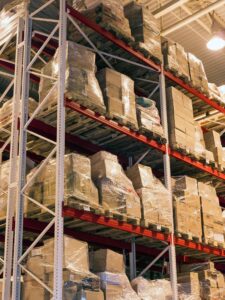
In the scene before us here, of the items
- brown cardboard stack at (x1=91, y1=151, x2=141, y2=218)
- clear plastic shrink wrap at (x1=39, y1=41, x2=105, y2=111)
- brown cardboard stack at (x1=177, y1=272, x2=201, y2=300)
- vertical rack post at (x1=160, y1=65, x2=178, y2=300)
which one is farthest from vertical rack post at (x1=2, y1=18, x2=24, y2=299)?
brown cardboard stack at (x1=177, y1=272, x2=201, y2=300)

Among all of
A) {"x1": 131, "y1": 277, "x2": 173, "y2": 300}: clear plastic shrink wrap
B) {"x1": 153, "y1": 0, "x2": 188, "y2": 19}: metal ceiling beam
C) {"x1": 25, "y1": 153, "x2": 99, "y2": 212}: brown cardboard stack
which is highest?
{"x1": 153, "y1": 0, "x2": 188, "y2": 19}: metal ceiling beam

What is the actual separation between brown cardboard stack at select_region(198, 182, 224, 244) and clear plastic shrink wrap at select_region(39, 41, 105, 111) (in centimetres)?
305

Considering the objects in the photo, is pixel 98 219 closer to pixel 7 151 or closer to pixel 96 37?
pixel 7 151

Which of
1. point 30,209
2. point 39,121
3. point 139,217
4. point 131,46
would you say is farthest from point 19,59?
point 139,217

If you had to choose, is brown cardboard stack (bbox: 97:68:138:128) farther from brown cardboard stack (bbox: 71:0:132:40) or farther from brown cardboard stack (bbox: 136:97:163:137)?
brown cardboard stack (bbox: 71:0:132:40)

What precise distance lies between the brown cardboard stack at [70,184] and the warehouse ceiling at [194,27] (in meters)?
5.76

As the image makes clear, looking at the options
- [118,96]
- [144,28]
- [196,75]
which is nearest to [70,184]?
[118,96]

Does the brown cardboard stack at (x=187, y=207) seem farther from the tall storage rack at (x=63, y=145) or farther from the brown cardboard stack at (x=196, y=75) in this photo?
the brown cardboard stack at (x=196, y=75)

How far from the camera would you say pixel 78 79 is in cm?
761

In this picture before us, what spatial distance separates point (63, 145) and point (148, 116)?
2.41 metres

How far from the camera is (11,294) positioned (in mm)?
7371

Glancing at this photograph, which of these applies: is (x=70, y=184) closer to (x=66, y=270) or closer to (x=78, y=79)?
(x=66, y=270)

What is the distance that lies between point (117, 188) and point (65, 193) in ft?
3.54

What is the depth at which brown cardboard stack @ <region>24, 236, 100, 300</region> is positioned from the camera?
6704mm
